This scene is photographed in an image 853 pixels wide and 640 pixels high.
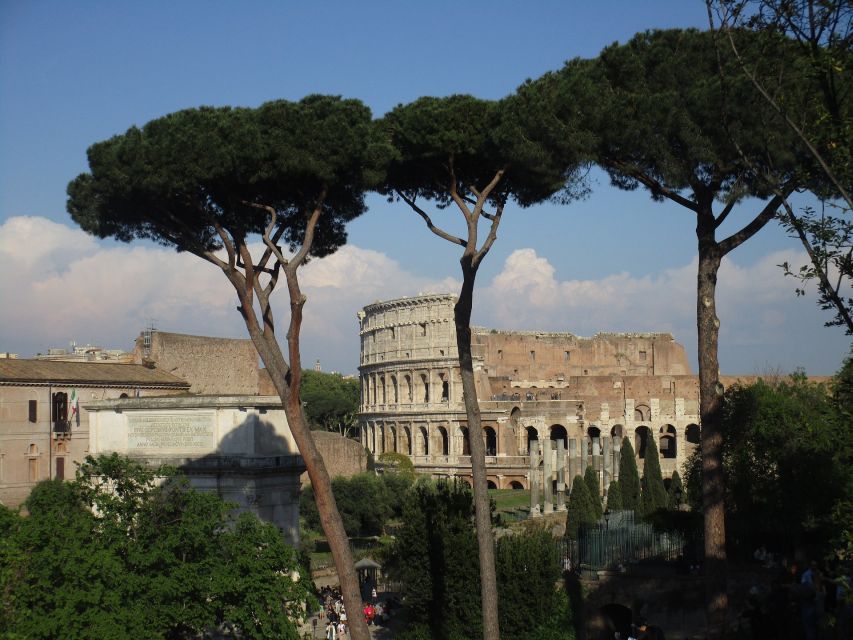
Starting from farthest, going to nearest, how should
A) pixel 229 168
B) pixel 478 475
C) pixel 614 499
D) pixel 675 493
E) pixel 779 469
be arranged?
pixel 675 493 → pixel 614 499 → pixel 779 469 → pixel 229 168 → pixel 478 475

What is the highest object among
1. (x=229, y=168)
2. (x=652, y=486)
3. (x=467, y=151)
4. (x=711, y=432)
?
(x=467, y=151)

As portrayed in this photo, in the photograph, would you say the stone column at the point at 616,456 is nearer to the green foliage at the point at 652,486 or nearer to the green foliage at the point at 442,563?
the green foliage at the point at 652,486

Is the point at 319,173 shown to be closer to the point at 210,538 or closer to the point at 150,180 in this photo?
the point at 150,180

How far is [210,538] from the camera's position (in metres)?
10.9

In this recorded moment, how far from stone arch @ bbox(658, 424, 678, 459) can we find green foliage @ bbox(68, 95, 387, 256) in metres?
41.9

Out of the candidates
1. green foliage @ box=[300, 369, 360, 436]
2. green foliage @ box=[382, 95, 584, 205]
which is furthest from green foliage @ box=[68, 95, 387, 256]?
green foliage @ box=[300, 369, 360, 436]

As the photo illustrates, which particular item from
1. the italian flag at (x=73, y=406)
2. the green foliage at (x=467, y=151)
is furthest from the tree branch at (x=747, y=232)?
the italian flag at (x=73, y=406)

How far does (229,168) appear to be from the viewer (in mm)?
12023

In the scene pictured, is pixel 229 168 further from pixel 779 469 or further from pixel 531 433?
pixel 531 433

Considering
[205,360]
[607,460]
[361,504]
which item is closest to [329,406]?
[607,460]

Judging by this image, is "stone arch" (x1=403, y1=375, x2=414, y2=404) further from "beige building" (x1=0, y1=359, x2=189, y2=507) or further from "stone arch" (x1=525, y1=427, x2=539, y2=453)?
"beige building" (x1=0, y1=359, x2=189, y2=507)

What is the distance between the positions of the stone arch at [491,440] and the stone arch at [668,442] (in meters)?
8.15

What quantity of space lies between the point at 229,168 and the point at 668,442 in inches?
1761

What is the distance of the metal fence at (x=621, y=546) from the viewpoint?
603 inches
